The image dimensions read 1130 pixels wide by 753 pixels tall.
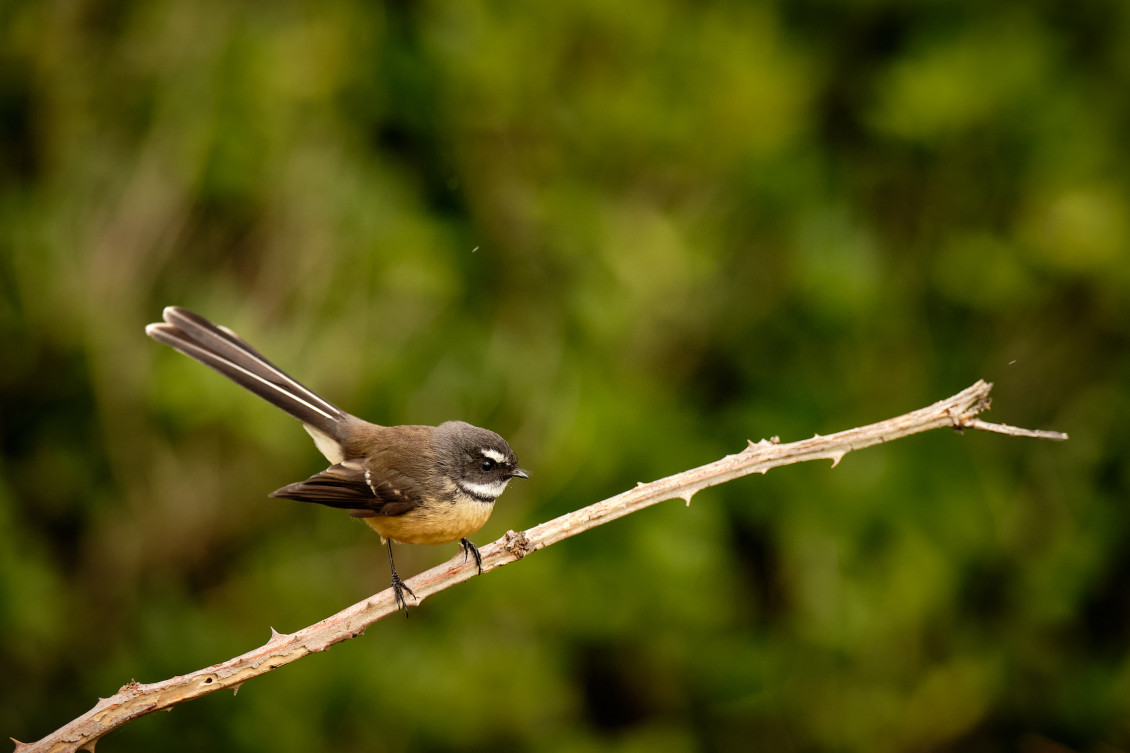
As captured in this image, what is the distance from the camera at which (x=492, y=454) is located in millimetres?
3160

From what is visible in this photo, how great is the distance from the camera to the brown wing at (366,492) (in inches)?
118

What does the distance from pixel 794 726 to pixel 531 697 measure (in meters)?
1.54

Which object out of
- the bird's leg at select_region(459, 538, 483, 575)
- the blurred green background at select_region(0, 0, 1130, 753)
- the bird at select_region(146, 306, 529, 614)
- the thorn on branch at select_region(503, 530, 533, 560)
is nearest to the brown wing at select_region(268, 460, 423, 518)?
the bird at select_region(146, 306, 529, 614)

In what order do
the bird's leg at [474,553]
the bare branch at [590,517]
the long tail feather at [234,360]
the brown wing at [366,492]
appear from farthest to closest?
the long tail feather at [234,360] < the brown wing at [366,492] < the bird's leg at [474,553] < the bare branch at [590,517]

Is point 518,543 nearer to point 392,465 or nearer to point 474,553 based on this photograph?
point 474,553

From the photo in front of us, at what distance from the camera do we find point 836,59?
598 centimetres

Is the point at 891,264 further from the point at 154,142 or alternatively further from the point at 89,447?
the point at 89,447

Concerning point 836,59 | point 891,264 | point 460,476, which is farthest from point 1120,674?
point 460,476

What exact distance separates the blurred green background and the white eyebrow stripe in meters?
1.73

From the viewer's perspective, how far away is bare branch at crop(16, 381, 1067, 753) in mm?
2160

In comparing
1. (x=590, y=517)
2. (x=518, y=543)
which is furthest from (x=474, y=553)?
(x=590, y=517)

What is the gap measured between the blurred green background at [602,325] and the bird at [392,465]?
1633 mm

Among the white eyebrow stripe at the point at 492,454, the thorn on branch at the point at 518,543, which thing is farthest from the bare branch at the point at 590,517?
the white eyebrow stripe at the point at 492,454

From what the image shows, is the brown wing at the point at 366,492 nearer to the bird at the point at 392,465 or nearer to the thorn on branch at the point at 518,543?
the bird at the point at 392,465
